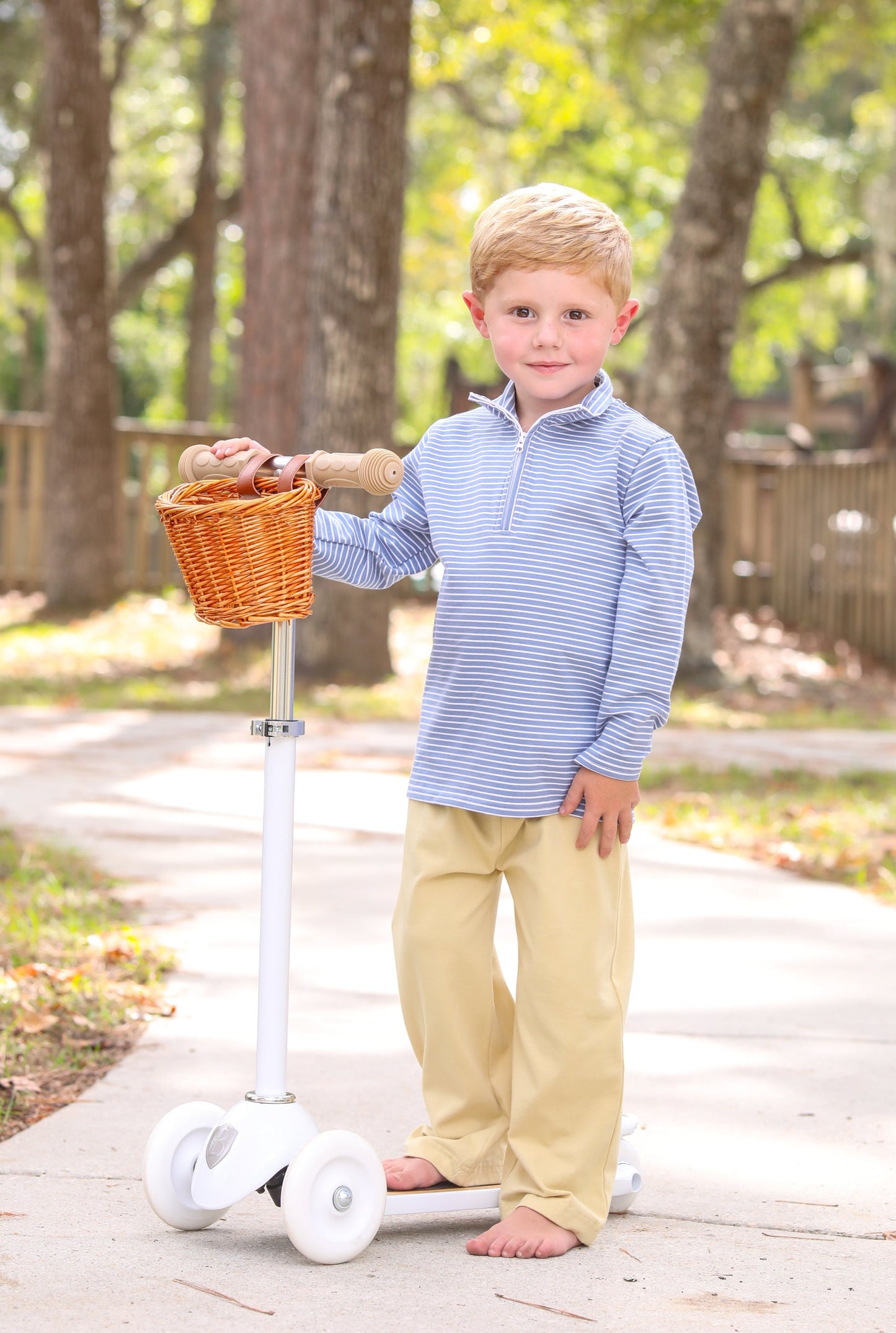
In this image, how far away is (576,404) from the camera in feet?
8.21

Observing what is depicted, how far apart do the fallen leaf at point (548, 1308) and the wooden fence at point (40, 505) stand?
11.7 metres

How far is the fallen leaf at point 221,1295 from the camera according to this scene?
2.04m

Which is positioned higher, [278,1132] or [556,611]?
[556,611]

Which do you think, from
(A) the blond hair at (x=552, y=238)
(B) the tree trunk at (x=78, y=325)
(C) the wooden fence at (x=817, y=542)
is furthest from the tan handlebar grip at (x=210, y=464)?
(B) the tree trunk at (x=78, y=325)

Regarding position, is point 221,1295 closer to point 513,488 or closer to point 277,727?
point 277,727

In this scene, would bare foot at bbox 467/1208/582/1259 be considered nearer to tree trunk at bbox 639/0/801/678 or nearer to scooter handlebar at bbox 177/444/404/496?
scooter handlebar at bbox 177/444/404/496

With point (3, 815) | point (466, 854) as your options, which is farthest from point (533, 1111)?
point (3, 815)

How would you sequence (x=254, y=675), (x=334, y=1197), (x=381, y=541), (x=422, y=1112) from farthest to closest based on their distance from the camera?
(x=254, y=675) → (x=422, y=1112) → (x=381, y=541) → (x=334, y=1197)

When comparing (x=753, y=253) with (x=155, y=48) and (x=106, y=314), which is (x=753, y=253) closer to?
(x=155, y=48)

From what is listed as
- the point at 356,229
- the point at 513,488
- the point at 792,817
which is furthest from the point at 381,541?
the point at 356,229

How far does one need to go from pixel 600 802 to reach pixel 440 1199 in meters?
0.65

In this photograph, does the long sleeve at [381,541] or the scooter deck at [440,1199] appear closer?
the scooter deck at [440,1199]

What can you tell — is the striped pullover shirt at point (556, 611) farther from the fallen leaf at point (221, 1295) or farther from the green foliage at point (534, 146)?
the green foliage at point (534, 146)

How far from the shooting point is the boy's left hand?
2.35m
